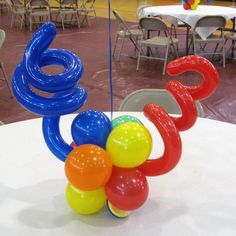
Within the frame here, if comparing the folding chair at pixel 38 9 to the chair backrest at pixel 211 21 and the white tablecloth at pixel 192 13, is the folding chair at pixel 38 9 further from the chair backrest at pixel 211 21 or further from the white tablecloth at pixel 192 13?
the chair backrest at pixel 211 21

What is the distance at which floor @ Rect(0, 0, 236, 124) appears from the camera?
13.3 feet

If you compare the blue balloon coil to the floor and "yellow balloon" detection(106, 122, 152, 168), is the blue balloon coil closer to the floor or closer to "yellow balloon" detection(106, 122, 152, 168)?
"yellow balloon" detection(106, 122, 152, 168)

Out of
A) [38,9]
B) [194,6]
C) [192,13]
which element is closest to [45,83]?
[192,13]

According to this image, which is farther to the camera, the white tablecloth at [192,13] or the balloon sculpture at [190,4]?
the balloon sculpture at [190,4]

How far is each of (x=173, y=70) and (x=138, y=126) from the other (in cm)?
23

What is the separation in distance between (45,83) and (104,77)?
4200mm

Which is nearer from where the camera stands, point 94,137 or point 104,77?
point 94,137

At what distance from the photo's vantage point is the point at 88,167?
101 cm

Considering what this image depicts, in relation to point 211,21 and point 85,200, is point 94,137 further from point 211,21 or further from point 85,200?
point 211,21

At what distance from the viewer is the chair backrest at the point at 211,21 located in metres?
5.17

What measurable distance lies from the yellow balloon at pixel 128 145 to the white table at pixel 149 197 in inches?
8.1

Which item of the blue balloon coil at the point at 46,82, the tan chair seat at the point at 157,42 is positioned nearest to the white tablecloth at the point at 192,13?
the tan chair seat at the point at 157,42

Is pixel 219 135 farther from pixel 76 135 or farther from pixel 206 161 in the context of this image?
pixel 76 135

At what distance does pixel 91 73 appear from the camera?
211 inches
